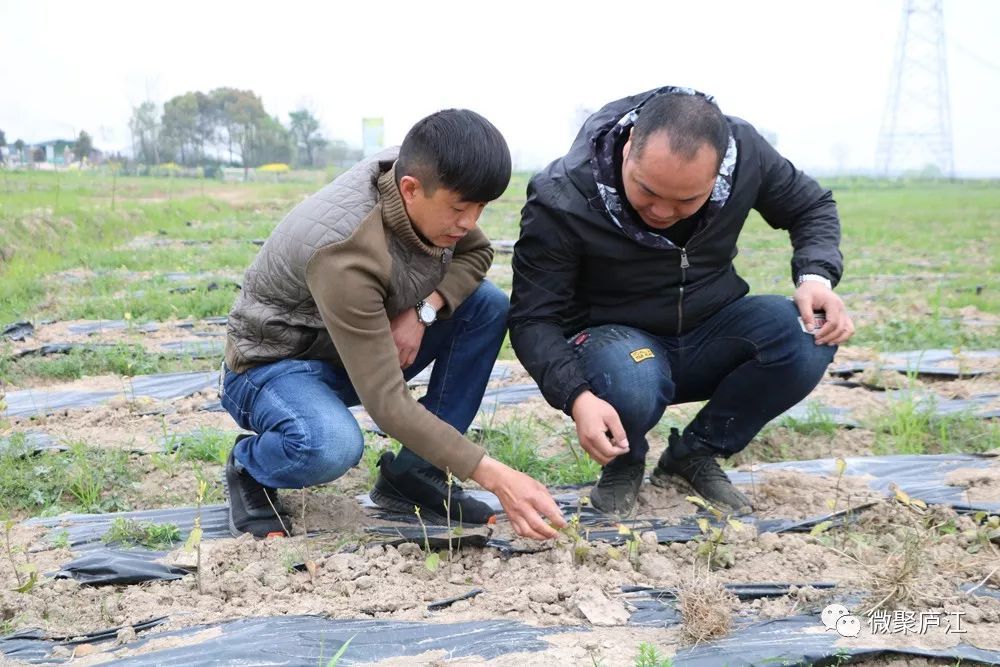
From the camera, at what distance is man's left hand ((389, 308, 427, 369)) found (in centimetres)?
250

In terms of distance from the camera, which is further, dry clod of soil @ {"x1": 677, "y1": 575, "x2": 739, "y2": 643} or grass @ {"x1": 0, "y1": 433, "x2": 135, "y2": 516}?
grass @ {"x1": 0, "y1": 433, "x2": 135, "y2": 516}

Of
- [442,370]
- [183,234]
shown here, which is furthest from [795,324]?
[183,234]

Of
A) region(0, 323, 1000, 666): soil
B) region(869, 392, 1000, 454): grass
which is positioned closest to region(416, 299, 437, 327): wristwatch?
region(0, 323, 1000, 666): soil

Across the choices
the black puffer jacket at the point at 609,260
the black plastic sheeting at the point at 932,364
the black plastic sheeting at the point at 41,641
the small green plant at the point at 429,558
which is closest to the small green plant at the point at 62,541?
the black plastic sheeting at the point at 41,641

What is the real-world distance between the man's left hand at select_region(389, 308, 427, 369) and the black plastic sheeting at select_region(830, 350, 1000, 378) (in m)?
2.72

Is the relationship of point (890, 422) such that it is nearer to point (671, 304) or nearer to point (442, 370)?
point (671, 304)

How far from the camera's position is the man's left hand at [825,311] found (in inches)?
104

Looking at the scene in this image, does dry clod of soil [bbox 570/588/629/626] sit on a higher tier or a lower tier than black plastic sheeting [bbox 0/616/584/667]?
higher

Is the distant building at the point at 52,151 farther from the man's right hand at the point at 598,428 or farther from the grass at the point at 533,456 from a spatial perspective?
the man's right hand at the point at 598,428

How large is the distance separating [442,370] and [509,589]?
0.82 meters

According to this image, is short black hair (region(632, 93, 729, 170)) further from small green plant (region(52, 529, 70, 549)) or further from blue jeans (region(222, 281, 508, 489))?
small green plant (region(52, 529, 70, 549))

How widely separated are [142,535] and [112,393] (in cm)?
180

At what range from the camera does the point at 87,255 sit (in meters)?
8.85

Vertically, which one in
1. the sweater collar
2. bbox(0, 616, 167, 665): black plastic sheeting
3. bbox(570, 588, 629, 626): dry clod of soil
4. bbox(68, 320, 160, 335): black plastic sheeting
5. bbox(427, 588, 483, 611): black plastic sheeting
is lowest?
bbox(0, 616, 167, 665): black plastic sheeting
